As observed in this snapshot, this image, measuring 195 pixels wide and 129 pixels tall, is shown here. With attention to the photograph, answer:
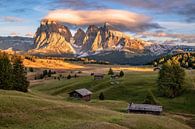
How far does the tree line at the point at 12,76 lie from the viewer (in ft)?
327

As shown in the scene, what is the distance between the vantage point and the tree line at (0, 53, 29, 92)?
99812 millimetres

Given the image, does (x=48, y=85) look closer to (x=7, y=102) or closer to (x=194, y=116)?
(x=194, y=116)

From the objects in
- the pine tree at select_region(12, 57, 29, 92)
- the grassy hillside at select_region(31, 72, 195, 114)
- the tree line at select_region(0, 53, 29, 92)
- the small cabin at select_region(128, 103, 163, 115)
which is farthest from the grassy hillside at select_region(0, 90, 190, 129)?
the pine tree at select_region(12, 57, 29, 92)

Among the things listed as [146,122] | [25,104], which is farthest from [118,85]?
[25,104]

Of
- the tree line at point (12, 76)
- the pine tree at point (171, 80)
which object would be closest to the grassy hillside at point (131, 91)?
the pine tree at point (171, 80)

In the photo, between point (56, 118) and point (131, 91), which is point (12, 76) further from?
point (56, 118)

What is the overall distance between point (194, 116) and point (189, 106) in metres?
11.5

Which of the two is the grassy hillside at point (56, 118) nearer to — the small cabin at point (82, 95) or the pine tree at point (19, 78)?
the pine tree at point (19, 78)

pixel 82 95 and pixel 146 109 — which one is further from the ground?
pixel 146 109

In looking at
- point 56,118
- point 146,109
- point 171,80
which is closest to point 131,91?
point 171,80

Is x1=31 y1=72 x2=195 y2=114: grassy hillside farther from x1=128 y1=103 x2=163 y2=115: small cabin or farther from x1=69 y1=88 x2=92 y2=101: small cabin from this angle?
x1=128 y1=103 x2=163 y2=115: small cabin

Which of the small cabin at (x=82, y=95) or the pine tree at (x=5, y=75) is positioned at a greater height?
the pine tree at (x=5, y=75)

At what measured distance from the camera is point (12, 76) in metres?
103

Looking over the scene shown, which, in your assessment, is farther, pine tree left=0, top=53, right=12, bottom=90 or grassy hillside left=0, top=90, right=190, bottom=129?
pine tree left=0, top=53, right=12, bottom=90
